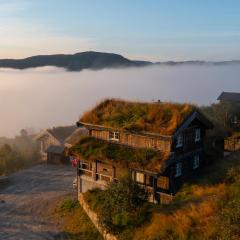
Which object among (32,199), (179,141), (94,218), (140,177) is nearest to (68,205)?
(32,199)

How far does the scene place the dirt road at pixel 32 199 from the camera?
103 ft

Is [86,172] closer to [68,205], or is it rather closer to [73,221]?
[68,205]

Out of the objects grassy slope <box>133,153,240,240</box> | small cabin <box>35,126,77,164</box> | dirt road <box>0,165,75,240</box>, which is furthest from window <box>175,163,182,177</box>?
small cabin <box>35,126,77,164</box>

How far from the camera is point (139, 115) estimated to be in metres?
34.3

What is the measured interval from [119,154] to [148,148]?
2411mm

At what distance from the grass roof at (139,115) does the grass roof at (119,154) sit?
64.3 inches

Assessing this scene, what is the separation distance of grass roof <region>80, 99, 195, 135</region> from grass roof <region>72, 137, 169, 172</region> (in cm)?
163

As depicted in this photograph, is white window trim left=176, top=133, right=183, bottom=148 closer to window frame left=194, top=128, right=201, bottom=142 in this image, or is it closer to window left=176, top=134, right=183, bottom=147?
window left=176, top=134, right=183, bottom=147

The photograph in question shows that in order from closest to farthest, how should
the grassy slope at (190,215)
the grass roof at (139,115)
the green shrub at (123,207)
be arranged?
1. the grassy slope at (190,215)
2. the green shrub at (123,207)
3. the grass roof at (139,115)

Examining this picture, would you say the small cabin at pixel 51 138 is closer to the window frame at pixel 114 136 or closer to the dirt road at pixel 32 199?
the dirt road at pixel 32 199

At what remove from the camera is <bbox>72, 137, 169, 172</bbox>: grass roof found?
31062mm

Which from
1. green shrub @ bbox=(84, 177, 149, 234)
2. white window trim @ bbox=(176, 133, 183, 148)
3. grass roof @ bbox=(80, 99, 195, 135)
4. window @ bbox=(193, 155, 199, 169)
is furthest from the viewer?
window @ bbox=(193, 155, 199, 169)

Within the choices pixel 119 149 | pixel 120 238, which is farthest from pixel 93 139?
pixel 120 238

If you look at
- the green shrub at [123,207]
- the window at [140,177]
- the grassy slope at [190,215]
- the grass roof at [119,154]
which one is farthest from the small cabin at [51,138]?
the grassy slope at [190,215]
